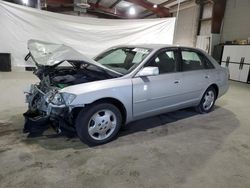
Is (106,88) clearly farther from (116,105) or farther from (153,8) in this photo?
(153,8)

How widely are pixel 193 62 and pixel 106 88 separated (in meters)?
1.87

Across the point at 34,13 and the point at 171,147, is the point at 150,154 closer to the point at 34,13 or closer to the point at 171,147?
the point at 171,147

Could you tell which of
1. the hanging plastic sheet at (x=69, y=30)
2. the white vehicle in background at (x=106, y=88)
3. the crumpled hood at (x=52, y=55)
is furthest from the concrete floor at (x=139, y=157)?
the hanging plastic sheet at (x=69, y=30)

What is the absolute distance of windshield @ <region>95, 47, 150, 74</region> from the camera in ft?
9.56

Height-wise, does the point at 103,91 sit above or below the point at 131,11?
below

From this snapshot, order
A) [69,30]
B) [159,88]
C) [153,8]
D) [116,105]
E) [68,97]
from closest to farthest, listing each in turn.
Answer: [68,97] → [116,105] → [159,88] → [69,30] → [153,8]

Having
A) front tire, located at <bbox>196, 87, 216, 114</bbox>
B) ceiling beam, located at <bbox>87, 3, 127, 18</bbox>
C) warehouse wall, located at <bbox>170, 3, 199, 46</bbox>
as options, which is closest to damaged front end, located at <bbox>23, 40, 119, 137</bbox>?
front tire, located at <bbox>196, 87, 216, 114</bbox>

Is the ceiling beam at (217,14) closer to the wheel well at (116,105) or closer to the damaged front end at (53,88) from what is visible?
the damaged front end at (53,88)

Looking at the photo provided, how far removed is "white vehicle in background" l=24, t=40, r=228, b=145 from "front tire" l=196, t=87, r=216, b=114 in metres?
0.36

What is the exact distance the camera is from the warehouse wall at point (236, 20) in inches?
356

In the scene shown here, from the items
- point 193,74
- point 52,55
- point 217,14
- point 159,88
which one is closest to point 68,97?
point 52,55

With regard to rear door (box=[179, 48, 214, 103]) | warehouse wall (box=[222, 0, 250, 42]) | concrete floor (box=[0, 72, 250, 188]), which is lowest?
concrete floor (box=[0, 72, 250, 188])

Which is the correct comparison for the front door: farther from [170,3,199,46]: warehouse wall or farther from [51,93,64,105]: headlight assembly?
[170,3,199,46]: warehouse wall

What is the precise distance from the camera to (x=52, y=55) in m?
2.49
